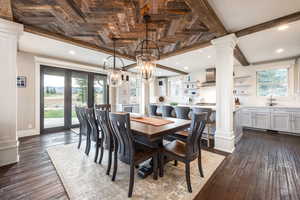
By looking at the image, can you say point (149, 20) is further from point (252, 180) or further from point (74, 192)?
point (252, 180)

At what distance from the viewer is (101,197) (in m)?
1.54

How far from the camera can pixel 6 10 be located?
2.01m

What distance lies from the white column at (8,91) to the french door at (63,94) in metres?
2.14

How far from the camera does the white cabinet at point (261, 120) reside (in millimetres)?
4371

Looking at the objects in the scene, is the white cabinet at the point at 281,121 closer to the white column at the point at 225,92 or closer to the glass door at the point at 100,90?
the white column at the point at 225,92

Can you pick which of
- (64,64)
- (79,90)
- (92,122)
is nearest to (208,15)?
(92,122)

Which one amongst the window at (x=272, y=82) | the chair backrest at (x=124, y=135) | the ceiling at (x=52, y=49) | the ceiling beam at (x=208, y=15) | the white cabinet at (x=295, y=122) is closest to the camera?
the chair backrest at (x=124, y=135)

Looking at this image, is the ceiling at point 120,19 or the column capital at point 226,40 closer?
the ceiling at point 120,19

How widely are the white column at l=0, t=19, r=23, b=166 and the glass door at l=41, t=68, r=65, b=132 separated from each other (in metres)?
2.15

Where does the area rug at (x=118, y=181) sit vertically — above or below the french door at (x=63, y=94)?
below

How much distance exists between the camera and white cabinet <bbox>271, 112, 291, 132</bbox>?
4031 mm

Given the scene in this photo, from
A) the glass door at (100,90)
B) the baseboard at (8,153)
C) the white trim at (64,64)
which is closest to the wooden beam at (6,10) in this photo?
the white trim at (64,64)

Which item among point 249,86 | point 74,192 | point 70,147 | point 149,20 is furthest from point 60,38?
point 249,86

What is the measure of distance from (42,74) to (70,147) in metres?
2.81
